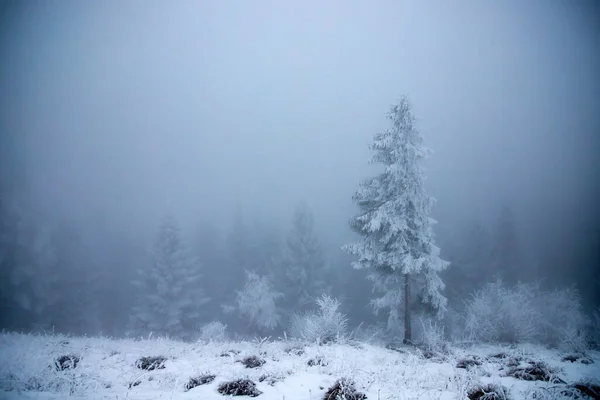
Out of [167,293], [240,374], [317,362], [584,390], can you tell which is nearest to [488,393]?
[584,390]

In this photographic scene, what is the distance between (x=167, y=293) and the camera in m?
30.4

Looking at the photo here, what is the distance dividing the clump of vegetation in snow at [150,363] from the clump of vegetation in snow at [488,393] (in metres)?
6.94

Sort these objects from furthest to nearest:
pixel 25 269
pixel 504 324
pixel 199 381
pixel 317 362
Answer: pixel 25 269 < pixel 504 324 < pixel 317 362 < pixel 199 381

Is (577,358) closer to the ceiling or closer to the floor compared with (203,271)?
closer to the ceiling

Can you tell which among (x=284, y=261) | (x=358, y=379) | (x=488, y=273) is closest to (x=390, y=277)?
(x=358, y=379)

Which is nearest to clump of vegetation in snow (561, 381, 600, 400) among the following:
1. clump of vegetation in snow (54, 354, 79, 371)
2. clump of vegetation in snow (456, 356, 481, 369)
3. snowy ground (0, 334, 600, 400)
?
snowy ground (0, 334, 600, 400)

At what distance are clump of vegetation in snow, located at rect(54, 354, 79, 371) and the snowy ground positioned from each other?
0.50 feet

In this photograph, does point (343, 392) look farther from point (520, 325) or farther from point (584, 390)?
point (520, 325)

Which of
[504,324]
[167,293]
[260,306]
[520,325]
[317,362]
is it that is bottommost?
[260,306]

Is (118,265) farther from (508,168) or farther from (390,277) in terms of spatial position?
(508,168)

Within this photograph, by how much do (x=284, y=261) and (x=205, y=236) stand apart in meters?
19.6

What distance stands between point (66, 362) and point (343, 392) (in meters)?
6.46

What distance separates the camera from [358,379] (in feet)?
20.7

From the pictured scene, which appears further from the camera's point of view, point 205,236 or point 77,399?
point 205,236
